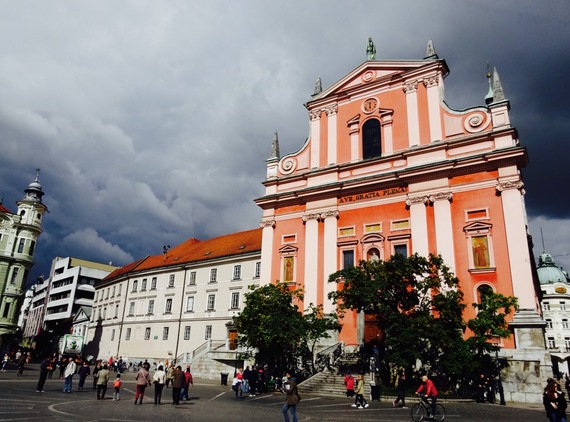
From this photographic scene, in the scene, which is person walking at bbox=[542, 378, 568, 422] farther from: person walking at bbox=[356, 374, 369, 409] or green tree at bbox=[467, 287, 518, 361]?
green tree at bbox=[467, 287, 518, 361]

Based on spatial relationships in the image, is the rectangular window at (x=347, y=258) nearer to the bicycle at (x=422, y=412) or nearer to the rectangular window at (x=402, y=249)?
the rectangular window at (x=402, y=249)

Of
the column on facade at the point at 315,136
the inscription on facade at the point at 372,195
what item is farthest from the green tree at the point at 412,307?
the column on facade at the point at 315,136

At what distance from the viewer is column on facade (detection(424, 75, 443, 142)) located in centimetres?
2886

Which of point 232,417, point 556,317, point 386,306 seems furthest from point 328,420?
point 556,317

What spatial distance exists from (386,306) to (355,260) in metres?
7.45

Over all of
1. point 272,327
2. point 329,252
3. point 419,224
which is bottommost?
point 272,327

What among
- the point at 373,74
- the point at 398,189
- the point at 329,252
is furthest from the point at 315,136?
the point at 329,252

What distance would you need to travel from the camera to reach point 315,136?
3419 centimetres

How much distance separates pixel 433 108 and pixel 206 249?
28.8 meters

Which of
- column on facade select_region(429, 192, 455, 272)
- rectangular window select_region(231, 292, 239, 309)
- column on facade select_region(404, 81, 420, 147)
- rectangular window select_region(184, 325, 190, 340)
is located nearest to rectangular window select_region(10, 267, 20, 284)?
rectangular window select_region(184, 325, 190, 340)

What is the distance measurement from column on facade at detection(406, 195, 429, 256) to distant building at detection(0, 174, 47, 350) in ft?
159

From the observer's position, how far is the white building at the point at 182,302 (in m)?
40.5

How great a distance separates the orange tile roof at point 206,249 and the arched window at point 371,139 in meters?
14.5

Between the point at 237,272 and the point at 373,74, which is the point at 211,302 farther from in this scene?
the point at 373,74
